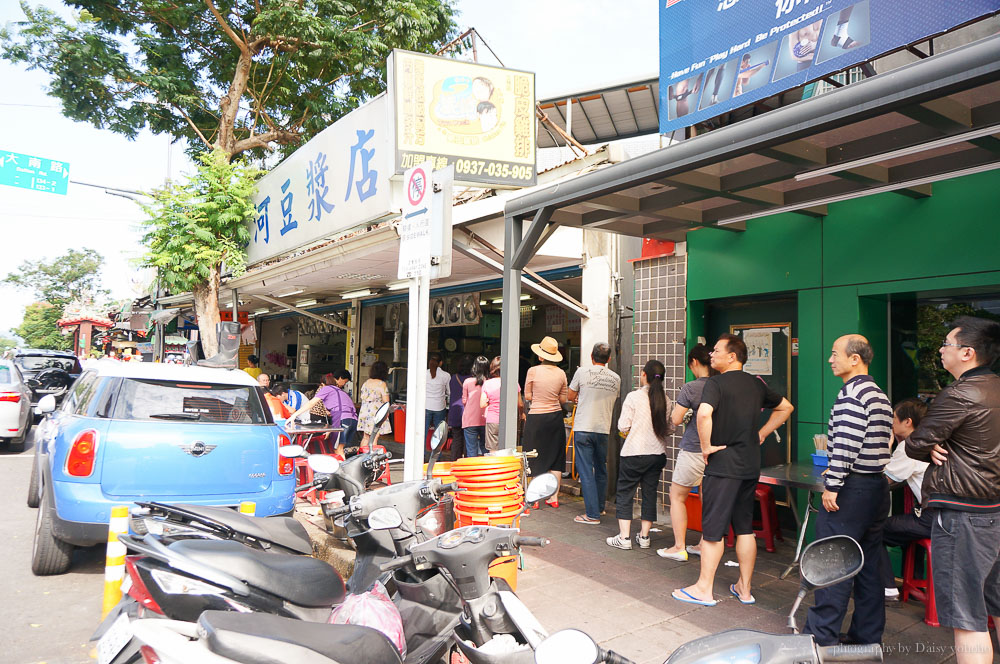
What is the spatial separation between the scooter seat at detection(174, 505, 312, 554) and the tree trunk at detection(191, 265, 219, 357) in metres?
9.49

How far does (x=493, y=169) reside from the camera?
7.62 metres

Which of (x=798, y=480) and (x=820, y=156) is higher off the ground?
(x=820, y=156)

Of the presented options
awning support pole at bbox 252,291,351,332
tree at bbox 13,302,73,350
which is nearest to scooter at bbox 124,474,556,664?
awning support pole at bbox 252,291,351,332

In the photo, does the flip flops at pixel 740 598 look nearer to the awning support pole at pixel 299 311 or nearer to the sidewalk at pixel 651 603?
the sidewalk at pixel 651 603

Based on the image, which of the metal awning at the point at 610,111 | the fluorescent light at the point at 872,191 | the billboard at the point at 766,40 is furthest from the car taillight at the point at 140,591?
the metal awning at the point at 610,111

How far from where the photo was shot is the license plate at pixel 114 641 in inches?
87.0

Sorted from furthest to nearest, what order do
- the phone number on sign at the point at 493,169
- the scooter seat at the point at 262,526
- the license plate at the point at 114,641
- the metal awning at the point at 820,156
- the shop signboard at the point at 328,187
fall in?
the shop signboard at the point at 328,187 → the phone number on sign at the point at 493,169 → the scooter seat at the point at 262,526 → the metal awning at the point at 820,156 → the license plate at the point at 114,641

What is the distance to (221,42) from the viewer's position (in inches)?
597

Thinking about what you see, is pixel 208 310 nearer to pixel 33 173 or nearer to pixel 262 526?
pixel 33 173

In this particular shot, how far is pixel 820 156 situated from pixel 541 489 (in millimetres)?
3194

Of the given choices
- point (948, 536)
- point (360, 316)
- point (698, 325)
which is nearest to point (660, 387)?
point (698, 325)

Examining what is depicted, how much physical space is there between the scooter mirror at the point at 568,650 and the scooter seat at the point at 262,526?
2.38 meters

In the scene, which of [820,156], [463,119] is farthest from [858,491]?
[463,119]

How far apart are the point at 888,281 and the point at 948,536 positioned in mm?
2690
